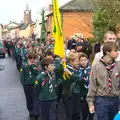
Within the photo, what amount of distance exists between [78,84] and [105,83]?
2005 millimetres

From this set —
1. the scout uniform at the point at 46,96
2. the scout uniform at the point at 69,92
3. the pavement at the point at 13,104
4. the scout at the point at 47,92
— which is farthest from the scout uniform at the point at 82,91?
the pavement at the point at 13,104

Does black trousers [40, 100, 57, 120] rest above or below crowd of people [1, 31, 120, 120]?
below

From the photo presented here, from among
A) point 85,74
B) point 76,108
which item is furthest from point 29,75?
point 85,74

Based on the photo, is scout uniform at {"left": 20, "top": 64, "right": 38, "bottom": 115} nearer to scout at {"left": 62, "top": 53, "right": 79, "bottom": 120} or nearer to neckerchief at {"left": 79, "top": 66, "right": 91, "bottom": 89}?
scout at {"left": 62, "top": 53, "right": 79, "bottom": 120}

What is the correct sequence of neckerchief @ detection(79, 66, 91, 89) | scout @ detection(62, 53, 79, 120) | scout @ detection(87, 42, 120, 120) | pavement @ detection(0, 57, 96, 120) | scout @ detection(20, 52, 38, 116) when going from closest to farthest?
scout @ detection(87, 42, 120, 120)
neckerchief @ detection(79, 66, 91, 89)
scout @ detection(62, 53, 79, 120)
scout @ detection(20, 52, 38, 116)
pavement @ detection(0, 57, 96, 120)

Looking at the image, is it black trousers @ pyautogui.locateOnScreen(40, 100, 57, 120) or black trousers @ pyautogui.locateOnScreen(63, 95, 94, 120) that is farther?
black trousers @ pyautogui.locateOnScreen(63, 95, 94, 120)

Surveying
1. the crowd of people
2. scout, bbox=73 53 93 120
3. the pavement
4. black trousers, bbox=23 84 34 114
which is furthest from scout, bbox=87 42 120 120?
black trousers, bbox=23 84 34 114

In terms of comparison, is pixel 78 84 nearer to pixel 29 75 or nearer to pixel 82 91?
pixel 82 91

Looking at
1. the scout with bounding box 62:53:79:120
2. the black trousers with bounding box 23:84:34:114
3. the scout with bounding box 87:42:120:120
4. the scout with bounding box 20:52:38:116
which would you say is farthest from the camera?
the black trousers with bounding box 23:84:34:114

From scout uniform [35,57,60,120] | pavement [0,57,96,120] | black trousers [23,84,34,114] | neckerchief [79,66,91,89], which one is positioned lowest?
pavement [0,57,96,120]

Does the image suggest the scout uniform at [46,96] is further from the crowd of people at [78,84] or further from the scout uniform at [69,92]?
the scout uniform at [69,92]

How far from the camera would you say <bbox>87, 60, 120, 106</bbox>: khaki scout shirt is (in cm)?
576

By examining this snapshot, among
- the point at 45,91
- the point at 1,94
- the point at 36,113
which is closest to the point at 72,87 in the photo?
the point at 45,91

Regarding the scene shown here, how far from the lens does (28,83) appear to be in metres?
9.63
